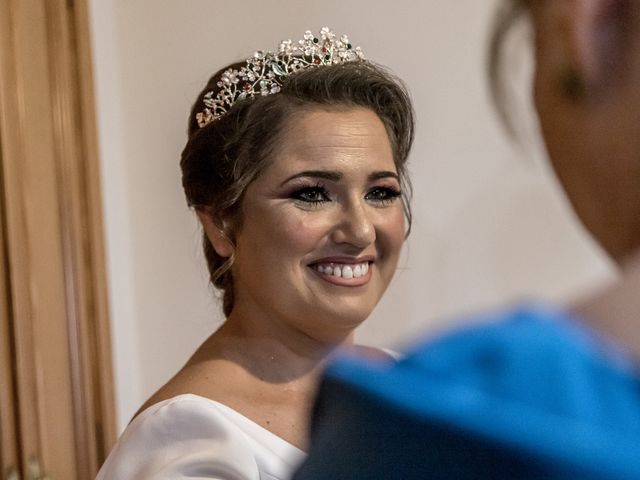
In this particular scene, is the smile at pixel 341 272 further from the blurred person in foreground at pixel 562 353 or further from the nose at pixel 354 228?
the blurred person in foreground at pixel 562 353

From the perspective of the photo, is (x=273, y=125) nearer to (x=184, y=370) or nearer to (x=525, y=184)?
(x=184, y=370)

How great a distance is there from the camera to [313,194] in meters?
0.99

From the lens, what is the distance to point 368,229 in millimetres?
970

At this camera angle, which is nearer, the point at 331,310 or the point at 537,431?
the point at 537,431

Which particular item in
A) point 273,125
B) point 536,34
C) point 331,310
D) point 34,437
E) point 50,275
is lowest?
point 34,437

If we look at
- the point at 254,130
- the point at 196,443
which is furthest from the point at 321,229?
the point at 196,443

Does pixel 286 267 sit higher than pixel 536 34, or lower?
lower

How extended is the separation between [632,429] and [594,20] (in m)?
0.09

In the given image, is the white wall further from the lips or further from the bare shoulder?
the bare shoulder

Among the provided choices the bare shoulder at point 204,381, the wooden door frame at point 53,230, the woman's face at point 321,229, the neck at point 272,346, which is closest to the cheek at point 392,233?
the woman's face at point 321,229

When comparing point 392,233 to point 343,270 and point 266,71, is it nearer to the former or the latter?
point 343,270

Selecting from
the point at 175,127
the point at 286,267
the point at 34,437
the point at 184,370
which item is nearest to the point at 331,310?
the point at 286,267

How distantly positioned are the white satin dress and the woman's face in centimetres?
16

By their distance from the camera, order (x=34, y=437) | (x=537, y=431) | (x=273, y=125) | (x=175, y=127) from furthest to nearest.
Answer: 1. (x=175, y=127)
2. (x=34, y=437)
3. (x=273, y=125)
4. (x=537, y=431)
